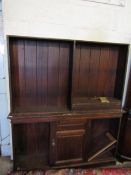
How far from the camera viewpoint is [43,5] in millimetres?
1667

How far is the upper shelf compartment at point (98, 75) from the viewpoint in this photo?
74.4 inches

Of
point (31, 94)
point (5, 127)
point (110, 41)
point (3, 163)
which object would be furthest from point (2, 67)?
point (110, 41)

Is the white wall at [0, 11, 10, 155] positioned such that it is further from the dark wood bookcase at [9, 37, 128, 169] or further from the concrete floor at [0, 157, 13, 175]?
the dark wood bookcase at [9, 37, 128, 169]

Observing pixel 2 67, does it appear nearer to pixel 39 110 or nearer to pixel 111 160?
pixel 39 110

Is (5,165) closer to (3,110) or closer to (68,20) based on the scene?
(3,110)

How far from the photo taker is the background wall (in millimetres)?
1644

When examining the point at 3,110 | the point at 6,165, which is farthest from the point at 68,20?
the point at 6,165

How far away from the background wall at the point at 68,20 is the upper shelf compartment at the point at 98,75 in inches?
5.5

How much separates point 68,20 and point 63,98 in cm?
95

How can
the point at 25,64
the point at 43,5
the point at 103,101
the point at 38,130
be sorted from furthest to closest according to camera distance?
the point at 38,130
the point at 103,101
the point at 25,64
the point at 43,5

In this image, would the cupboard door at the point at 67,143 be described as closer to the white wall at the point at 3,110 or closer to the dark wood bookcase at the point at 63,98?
the dark wood bookcase at the point at 63,98

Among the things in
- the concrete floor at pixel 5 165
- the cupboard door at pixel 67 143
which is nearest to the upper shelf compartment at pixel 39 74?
the cupboard door at pixel 67 143

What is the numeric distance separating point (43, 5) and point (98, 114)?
1395 mm

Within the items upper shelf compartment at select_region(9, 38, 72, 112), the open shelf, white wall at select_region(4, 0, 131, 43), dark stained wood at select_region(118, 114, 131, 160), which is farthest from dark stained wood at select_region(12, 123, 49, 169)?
white wall at select_region(4, 0, 131, 43)
